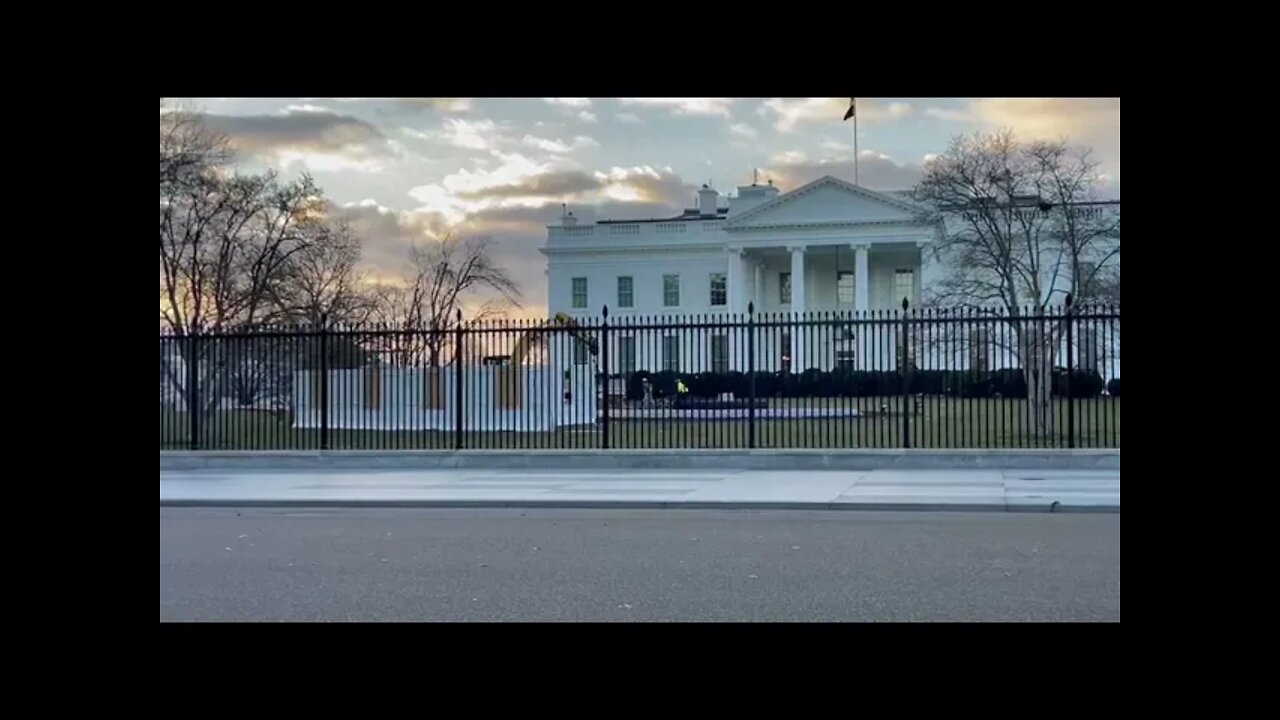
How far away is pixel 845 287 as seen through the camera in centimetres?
7012

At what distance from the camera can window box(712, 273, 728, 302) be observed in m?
72.5

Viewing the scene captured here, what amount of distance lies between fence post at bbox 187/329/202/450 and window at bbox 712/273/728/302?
52.9 metres

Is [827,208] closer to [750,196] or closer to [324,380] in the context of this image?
[750,196]

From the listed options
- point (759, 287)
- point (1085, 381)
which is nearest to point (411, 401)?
point (1085, 381)

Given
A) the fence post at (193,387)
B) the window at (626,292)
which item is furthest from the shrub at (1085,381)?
the window at (626,292)

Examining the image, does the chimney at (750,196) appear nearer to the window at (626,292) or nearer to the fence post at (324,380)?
the window at (626,292)

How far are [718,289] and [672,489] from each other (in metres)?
57.9

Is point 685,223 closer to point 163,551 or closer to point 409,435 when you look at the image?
point 409,435

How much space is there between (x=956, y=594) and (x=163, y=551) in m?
6.94

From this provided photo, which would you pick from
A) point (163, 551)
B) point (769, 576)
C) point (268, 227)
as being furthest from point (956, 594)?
point (268, 227)

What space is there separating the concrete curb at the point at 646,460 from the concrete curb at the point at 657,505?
4.13m

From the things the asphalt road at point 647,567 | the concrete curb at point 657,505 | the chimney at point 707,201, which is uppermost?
the chimney at point 707,201

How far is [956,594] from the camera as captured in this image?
8.07 meters

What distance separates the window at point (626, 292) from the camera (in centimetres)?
7375
